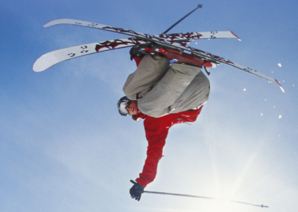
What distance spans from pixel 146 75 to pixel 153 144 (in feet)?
8.56

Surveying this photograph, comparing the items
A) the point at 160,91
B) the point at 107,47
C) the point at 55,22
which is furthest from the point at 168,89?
the point at 55,22

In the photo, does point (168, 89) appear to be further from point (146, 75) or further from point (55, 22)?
point (55, 22)

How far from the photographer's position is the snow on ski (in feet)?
10.4

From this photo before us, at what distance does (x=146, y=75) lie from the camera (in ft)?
12.8

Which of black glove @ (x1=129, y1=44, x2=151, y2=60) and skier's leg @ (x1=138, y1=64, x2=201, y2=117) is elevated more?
black glove @ (x1=129, y1=44, x2=151, y2=60)

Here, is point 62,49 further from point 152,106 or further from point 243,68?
point 243,68

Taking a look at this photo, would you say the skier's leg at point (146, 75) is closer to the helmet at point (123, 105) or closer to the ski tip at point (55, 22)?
the helmet at point (123, 105)

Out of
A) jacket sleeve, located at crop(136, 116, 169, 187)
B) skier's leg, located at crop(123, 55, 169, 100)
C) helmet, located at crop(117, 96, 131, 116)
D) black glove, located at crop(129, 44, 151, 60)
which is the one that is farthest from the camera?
jacket sleeve, located at crop(136, 116, 169, 187)

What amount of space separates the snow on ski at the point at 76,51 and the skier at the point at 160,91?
0.19 meters

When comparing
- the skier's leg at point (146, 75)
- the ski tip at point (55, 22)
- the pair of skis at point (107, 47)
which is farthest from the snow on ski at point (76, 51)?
the ski tip at point (55, 22)

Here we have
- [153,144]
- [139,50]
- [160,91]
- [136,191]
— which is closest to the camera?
[139,50]

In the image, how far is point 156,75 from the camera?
3953mm

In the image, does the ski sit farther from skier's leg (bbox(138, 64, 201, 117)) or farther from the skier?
skier's leg (bbox(138, 64, 201, 117))

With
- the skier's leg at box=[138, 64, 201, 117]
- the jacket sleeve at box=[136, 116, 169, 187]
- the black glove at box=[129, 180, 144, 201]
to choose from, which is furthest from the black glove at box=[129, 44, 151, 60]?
the black glove at box=[129, 180, 144, 201]
